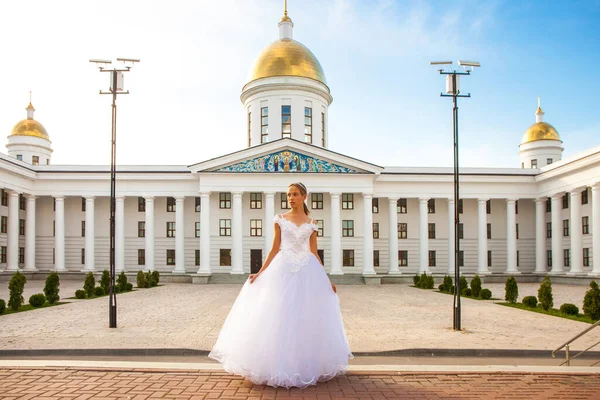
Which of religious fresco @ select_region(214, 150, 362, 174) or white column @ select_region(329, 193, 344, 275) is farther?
religious fresco @ select_region(214, 150, 362, 174)

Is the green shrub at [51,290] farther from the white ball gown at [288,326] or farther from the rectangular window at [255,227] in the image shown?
the rectangular window at [255,227]

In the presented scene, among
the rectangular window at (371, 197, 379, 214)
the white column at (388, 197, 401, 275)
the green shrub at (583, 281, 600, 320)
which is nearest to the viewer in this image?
the green shrub at (583, 281, 600, 320)

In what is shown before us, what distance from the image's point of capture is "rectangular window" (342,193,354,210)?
45312mm

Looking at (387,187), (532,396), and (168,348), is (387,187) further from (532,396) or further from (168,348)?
(532,396)

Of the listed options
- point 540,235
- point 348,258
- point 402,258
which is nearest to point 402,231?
point 402,258

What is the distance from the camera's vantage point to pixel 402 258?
153ft

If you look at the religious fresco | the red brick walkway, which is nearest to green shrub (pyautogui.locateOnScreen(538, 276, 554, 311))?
the red brick walkway

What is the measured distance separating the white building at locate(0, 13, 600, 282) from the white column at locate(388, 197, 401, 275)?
3.5 inches

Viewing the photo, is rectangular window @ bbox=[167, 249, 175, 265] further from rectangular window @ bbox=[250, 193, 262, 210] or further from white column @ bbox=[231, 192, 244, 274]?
rectangular window @ bbox=[250, 193, 262, 210]

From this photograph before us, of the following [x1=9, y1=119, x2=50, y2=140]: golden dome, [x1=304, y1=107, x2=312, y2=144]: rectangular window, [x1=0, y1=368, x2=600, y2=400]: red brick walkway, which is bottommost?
[x1=0, y1=368, x2=600, y2=400]: red brick walkway

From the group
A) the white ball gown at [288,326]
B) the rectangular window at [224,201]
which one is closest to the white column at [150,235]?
the rectangular window at [224,201]

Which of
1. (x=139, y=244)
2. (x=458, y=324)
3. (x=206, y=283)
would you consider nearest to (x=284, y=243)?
(x=458, y=324)

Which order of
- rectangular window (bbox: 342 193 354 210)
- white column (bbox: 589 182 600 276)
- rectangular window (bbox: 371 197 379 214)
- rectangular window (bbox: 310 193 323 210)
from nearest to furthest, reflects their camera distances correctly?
1. white column (bbox: 589 182 600 276)
2. rectangular window (bbox: 310 193 323 210)
3. rectangular window (bbox: 342 193 354 210)
4. rectangular window (bbox: 371 197 379 214)

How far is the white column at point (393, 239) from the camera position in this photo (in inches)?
1693
